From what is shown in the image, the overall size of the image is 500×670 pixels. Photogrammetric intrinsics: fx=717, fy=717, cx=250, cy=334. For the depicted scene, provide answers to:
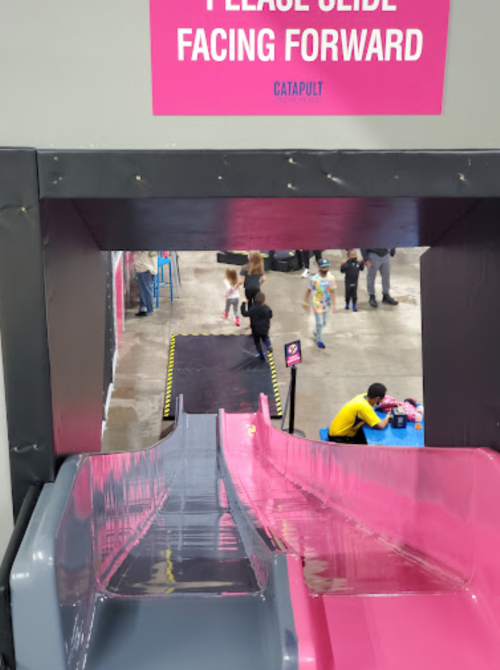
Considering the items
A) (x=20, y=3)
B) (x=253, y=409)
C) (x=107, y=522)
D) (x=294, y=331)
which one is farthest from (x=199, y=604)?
(x=294, y=331)

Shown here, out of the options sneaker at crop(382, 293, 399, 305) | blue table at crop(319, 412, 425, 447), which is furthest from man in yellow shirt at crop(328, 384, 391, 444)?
sneaker at crop(382, 293, 399, 305)

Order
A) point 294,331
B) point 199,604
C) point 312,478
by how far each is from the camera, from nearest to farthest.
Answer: point 199,604
point 312,478
point 294,331

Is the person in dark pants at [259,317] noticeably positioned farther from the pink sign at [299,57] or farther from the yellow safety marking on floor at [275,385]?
the pink sign at [299,57]

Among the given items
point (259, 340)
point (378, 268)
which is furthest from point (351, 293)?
point (259, 340)

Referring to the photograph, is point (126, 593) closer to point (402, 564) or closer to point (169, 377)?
point (402, 564)

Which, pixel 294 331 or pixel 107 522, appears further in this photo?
pixel 294 331

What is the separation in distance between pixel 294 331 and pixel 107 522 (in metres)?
10.7

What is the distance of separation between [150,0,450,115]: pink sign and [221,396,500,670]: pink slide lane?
112cm

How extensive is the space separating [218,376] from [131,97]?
10.1 metres

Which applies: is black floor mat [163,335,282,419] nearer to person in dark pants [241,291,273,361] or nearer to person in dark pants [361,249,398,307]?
person in dark pants [241,291,273,361]

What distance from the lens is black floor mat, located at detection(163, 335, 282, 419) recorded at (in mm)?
10695

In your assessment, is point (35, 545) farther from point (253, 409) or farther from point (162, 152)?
point (253, 409)

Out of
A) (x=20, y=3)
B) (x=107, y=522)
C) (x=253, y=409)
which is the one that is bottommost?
(x=253, y=409)

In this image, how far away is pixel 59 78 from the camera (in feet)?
5.51
